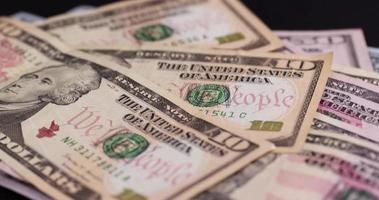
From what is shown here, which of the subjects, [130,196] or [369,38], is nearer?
[130,196]

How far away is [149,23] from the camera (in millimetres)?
966

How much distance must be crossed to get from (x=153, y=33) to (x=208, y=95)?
0.22 meters

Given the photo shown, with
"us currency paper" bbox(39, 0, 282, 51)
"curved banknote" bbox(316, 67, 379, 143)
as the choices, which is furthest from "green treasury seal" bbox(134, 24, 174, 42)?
"curved banknote" bbox(316, 67, 379, 143)

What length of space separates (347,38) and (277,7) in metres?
0.14

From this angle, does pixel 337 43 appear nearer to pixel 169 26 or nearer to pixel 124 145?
pixel 169 26

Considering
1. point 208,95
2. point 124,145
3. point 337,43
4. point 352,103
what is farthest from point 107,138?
point 337,43

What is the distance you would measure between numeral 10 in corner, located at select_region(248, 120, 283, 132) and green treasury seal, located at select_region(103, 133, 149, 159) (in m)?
0.11

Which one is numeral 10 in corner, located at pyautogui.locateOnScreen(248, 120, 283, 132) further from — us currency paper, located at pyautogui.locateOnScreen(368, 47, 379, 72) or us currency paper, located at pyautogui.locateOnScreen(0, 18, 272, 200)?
us currency paper, located at pyautogui.locateOnScreen(368, 47, 379, 72)

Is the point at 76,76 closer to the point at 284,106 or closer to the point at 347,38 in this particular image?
the point at 284,106

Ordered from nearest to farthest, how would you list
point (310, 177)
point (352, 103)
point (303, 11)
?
1. point (310, 177)
2. point (352, 103)
3. point (303, 11)

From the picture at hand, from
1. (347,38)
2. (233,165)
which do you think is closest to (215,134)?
(233,165)

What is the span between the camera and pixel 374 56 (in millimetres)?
876

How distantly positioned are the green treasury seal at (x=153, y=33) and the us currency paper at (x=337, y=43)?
0.50 feet

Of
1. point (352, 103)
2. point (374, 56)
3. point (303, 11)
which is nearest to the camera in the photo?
point (352, 103)
